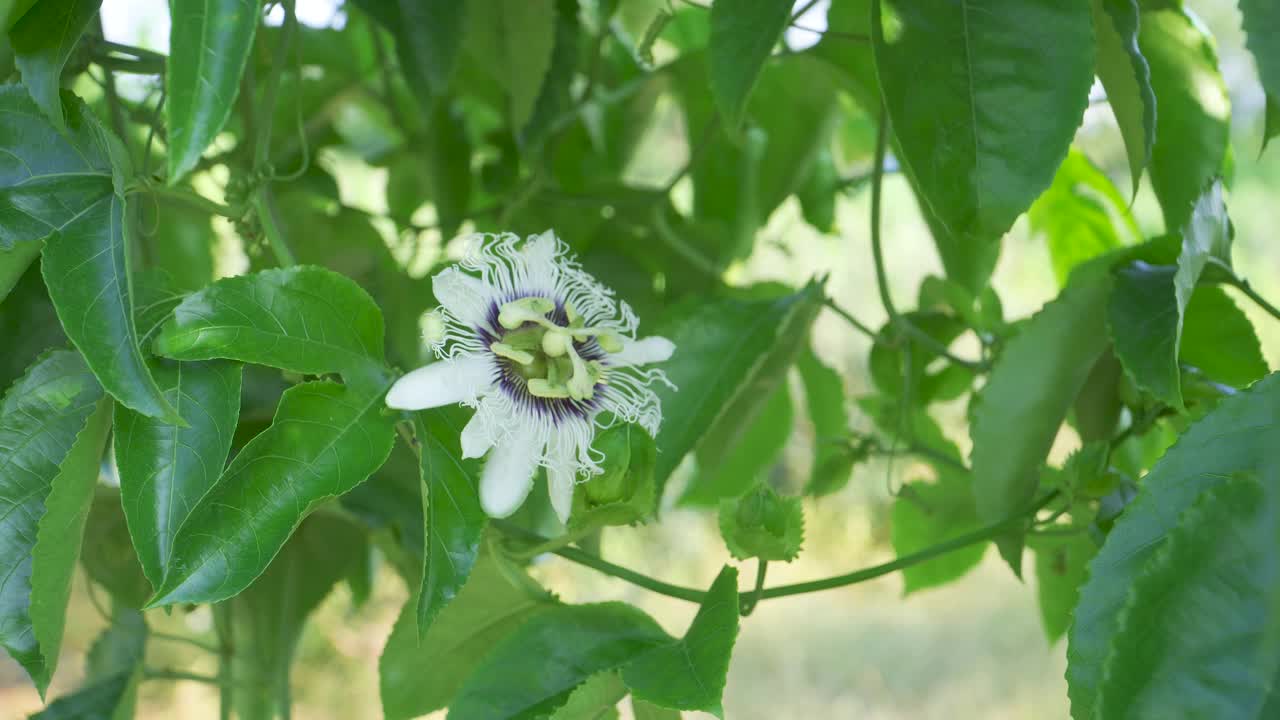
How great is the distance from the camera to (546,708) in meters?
0.39

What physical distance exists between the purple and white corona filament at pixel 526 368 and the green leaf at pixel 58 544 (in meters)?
0.10

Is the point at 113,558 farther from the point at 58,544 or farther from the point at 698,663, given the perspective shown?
the point at 698,663

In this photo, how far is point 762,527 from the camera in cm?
41

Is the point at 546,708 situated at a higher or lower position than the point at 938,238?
lower

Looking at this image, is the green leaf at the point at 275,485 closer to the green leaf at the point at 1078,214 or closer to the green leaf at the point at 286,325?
the green leaf at the point at 286,325

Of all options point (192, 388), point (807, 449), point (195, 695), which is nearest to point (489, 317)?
point (192, 388)

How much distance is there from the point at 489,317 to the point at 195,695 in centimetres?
225

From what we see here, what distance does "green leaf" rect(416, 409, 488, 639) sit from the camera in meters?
0.34

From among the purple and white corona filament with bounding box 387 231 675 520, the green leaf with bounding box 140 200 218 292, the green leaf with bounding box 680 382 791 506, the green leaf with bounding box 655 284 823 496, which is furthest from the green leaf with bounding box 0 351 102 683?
the green leaf with bounding box 680 382 791 506

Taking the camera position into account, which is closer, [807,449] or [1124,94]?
[1124,94]

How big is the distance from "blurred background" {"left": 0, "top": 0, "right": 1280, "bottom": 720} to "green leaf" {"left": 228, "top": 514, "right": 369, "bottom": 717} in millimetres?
1058

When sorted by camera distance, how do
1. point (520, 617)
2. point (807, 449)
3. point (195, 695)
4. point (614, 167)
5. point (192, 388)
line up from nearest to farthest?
point (192, 388), point (520, 617), point (614, 167), point (195, 695), point (807, 449)

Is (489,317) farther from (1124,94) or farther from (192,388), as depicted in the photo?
(1124,94)

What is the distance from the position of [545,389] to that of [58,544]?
161 mm
